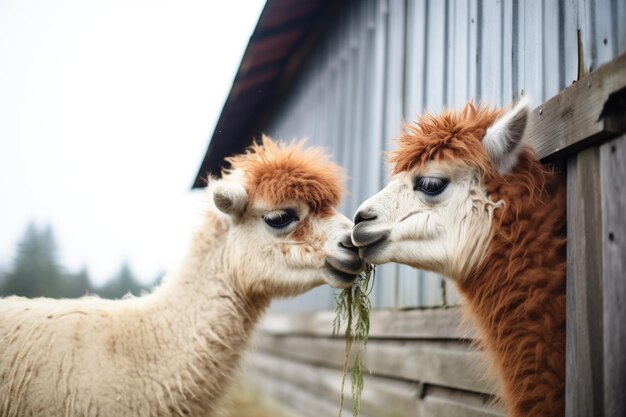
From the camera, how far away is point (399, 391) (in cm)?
452

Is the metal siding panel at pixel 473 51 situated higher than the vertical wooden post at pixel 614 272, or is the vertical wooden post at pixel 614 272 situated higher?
the metal siding panel at pixel 473 51

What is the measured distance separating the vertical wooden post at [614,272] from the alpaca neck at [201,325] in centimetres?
221

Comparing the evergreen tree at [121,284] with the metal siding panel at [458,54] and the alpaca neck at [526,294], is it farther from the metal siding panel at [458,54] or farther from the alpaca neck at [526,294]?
the alpaca neck at [526,294]

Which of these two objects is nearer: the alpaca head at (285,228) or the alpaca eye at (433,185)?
the alpaca eye at (433,185)

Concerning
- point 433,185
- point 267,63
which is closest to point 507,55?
point 433,185

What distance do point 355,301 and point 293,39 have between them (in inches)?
230

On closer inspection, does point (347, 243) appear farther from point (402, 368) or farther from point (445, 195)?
point (402, 368)

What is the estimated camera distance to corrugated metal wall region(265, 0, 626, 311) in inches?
108

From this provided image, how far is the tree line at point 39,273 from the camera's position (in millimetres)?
25344

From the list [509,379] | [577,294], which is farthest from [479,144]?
[509,379]

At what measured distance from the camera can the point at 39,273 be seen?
26828 mm

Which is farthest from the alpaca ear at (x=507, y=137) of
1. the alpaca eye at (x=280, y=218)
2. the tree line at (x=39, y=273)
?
the tree line at (x=39, y=273)

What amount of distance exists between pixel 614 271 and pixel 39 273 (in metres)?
29.2

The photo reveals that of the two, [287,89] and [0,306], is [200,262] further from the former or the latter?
[287,89]
